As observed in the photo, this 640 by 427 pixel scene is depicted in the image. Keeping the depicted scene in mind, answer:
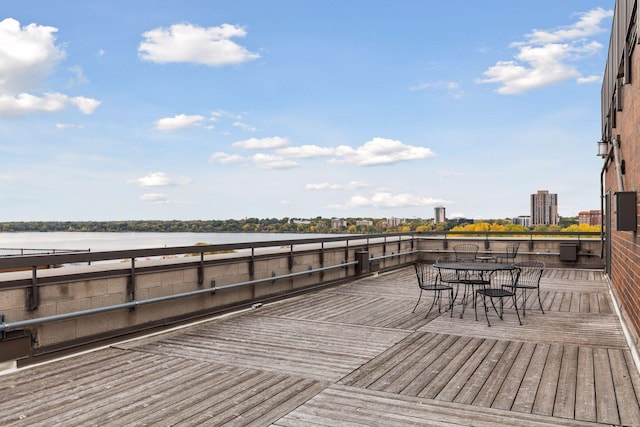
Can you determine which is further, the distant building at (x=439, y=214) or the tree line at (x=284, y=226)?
the distant building at (x=439, y=214)

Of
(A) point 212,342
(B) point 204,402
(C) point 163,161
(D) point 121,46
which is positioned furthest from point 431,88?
(C) point 163,161

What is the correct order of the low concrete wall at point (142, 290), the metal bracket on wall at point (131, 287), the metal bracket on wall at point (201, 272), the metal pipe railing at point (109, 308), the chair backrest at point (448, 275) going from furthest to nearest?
the chair backrest at point (448, 275) < the metal bracket on wall at point (201, 272) < the metal bracket on wall at point (131, 287) < the low concrete wall at point (142, 290) < the metal pipe railing at point (109, 308)

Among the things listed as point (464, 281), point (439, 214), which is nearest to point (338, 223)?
point (464, 281)

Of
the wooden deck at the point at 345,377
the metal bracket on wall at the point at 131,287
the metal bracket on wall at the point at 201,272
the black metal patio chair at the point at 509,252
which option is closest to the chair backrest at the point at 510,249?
the black metal patio chair at the point at 509,252

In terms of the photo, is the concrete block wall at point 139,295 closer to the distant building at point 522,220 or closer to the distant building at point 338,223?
the distant building at point 338,223

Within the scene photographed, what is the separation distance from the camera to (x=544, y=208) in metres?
21.8

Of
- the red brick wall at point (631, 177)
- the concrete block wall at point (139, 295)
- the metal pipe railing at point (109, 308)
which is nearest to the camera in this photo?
the metal pipe railing at point (109, 308)

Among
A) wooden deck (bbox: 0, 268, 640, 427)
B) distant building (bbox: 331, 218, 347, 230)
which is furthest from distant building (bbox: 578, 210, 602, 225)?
wooden deck (bbox: 0, 268, 640, 427)

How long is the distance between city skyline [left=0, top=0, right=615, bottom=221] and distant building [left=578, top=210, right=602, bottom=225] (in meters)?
0.38

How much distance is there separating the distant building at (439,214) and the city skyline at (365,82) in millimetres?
669

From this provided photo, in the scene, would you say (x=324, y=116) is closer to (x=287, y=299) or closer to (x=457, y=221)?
(x=457, y=221)

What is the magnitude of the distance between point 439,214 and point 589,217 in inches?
282

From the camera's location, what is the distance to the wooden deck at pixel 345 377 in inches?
132

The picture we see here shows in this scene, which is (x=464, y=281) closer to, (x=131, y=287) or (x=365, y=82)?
(x=131, y=287)
